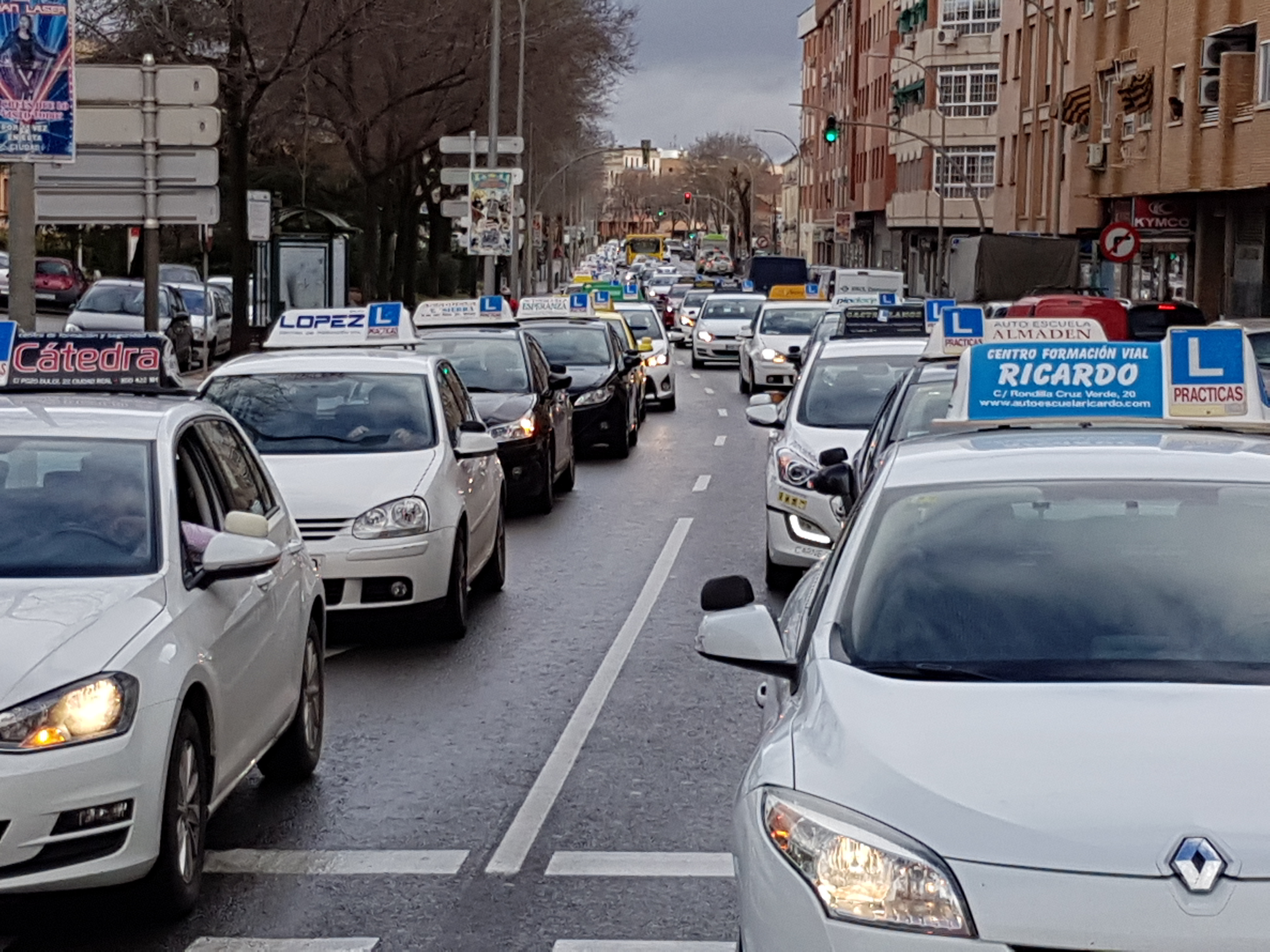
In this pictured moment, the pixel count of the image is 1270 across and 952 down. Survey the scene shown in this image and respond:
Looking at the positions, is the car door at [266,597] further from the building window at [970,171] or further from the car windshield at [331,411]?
the building window at [970,171]

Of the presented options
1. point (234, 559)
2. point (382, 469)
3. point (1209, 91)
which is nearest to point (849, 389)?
point (382, 469)

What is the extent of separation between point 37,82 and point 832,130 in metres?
41.0

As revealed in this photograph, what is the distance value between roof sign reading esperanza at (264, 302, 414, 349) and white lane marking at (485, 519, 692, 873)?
3354mm

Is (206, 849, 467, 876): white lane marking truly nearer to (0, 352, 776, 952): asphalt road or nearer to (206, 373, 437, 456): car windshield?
(0, 352, 776, 952): asphalt road

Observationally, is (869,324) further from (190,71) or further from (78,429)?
(78,429)

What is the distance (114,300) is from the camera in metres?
38.7

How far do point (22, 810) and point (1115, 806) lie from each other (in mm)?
2973

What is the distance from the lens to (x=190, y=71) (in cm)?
1675

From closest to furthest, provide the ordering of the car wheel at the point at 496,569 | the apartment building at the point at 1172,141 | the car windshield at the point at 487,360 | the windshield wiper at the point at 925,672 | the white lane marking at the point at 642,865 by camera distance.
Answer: the windshield wiper at the point at 925,672
the white lane marking at the point at 642,865
the car wheel at the point at 496,569
the car windshield at the point at 487,360
the apartment building at the point at 1172,141

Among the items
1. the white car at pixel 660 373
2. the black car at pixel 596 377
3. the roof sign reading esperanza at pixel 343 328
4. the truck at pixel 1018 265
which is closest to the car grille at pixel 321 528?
the roof sign reading esperanza at pixel 343 328

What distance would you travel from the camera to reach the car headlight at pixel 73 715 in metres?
5.54

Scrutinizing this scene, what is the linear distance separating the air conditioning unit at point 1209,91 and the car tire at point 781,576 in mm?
→ 26588

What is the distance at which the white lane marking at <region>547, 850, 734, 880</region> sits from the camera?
6773 millimetres

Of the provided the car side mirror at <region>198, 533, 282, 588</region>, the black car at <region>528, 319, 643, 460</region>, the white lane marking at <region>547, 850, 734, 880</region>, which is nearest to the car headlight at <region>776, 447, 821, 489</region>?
the white lane marking at <region>547, 850, 734, 880</region>
